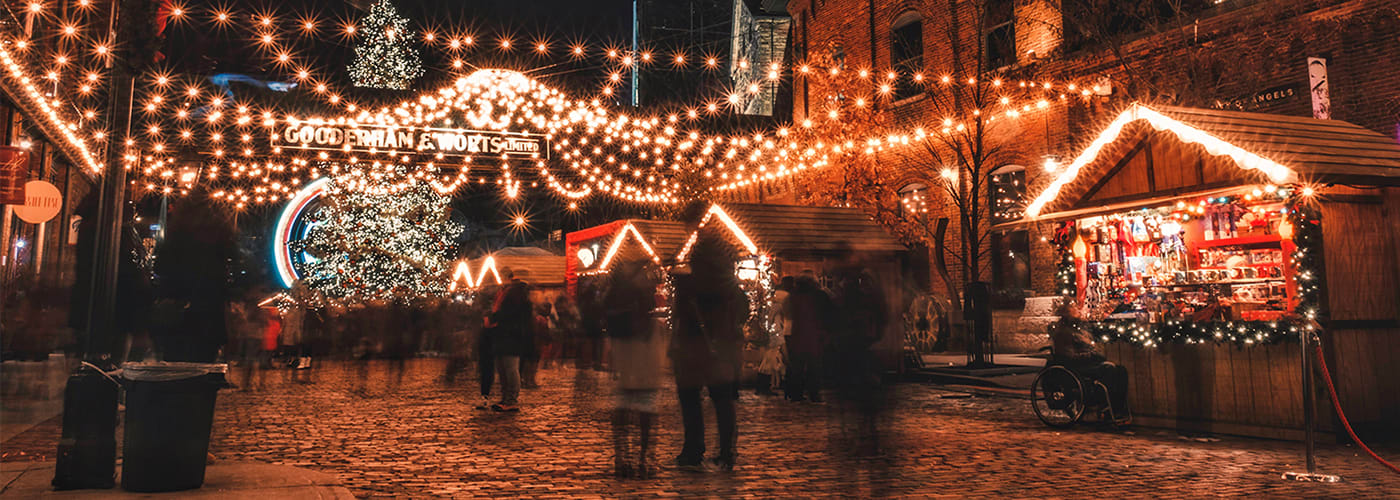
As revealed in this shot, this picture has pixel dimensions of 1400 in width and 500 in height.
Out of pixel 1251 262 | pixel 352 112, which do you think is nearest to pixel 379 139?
pixel 352 112

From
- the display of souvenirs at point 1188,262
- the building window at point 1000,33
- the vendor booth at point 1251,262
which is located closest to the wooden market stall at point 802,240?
the display of souvenirs at point 1188,262

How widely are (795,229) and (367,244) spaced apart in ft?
77.5

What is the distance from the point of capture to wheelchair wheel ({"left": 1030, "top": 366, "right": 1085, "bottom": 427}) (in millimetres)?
10289

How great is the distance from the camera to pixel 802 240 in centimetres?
1614

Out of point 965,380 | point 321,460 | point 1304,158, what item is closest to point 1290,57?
point 965,380

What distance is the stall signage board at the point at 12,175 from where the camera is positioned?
11.1m

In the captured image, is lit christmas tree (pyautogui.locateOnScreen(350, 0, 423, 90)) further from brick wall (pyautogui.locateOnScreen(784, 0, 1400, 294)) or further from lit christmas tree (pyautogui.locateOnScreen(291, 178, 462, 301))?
brick wall (pyautogui.locateOnScreen(784, 0, 1400, 294))

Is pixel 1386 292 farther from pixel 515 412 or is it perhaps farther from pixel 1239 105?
pixel 515 412

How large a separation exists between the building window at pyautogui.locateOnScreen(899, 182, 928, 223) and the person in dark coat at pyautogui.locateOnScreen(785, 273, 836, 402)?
10131 mm

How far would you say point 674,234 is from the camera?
1889 centimetres

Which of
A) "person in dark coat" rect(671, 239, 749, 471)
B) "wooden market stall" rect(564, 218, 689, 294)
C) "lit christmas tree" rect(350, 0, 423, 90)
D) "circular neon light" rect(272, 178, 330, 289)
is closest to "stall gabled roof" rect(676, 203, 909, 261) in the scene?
"wooden market stall" rect(564, 218, 689, 294)

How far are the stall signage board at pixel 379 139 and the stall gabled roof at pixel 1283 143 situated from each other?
8.96 m

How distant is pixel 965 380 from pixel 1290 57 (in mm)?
7609

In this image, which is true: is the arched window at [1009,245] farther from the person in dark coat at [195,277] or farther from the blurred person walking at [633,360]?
the person in dark coat at [195,277]
